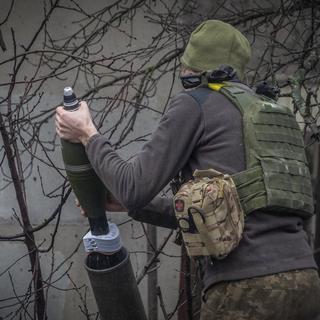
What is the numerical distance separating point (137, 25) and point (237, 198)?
3.41 m

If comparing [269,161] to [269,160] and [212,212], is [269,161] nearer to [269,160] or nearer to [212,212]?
[269,160]

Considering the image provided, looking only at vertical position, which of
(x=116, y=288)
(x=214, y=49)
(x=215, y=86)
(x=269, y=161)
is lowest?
(x=116, y=288)

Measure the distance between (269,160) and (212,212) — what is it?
0.30 m

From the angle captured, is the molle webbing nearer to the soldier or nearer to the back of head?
the soldier

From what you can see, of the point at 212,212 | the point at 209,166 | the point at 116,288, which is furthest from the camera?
the point at 116,288

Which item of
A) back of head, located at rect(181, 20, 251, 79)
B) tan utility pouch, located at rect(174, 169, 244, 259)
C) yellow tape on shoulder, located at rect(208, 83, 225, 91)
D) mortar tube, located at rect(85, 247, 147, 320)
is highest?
back of head, located at rect(181, 20, 251, 79)

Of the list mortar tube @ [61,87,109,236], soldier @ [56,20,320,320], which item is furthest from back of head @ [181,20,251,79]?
mortar tube @ [61,87,109,236]

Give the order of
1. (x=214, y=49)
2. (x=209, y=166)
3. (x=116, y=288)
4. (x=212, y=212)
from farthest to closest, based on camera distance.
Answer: (x=116, y=288) < (x=214, y=49) < (x=209, y=166) < (x=212, y=212)

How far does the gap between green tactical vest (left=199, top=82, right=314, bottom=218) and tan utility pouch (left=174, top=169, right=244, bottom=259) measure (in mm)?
85

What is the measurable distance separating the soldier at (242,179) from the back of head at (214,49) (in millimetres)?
82

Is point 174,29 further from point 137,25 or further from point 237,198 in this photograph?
point 237,198

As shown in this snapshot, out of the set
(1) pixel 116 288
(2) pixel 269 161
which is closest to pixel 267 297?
(2) pixel 269 161

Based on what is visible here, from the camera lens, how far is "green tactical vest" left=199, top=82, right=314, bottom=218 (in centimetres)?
239

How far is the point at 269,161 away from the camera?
7.91 ft
